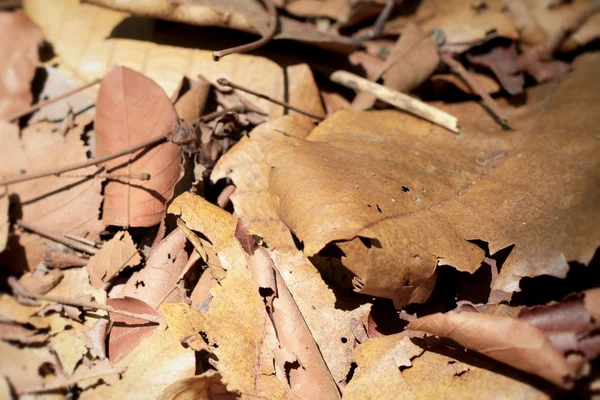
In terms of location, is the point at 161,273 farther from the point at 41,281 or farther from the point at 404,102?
the point at 404,102

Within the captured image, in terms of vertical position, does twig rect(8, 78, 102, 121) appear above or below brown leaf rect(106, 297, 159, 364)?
above

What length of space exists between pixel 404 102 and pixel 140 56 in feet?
4.00

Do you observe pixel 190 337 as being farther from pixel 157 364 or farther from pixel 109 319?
pixel 109 319

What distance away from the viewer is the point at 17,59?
2.36 meters

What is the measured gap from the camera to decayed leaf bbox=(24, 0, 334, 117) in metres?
2.21

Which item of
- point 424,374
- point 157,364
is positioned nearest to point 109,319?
point 157,364

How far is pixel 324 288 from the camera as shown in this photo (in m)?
1.66

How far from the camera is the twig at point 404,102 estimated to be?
6.89ft

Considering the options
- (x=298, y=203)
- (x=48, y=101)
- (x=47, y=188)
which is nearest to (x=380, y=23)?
(x=298, y=203)

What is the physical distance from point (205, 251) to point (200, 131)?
56 cm

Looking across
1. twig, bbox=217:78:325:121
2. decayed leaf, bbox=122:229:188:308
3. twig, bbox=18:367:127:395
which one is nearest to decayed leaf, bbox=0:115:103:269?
decayed leaf, bbox=122:229:188:308

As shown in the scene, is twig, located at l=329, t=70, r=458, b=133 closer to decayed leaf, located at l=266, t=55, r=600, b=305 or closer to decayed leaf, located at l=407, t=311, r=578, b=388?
decayed leaf, located at l=266, t=55, r=600, b=305

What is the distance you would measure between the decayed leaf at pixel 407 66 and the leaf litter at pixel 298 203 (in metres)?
0.01

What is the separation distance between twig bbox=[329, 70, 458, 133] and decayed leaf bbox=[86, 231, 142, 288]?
118 centimetres
